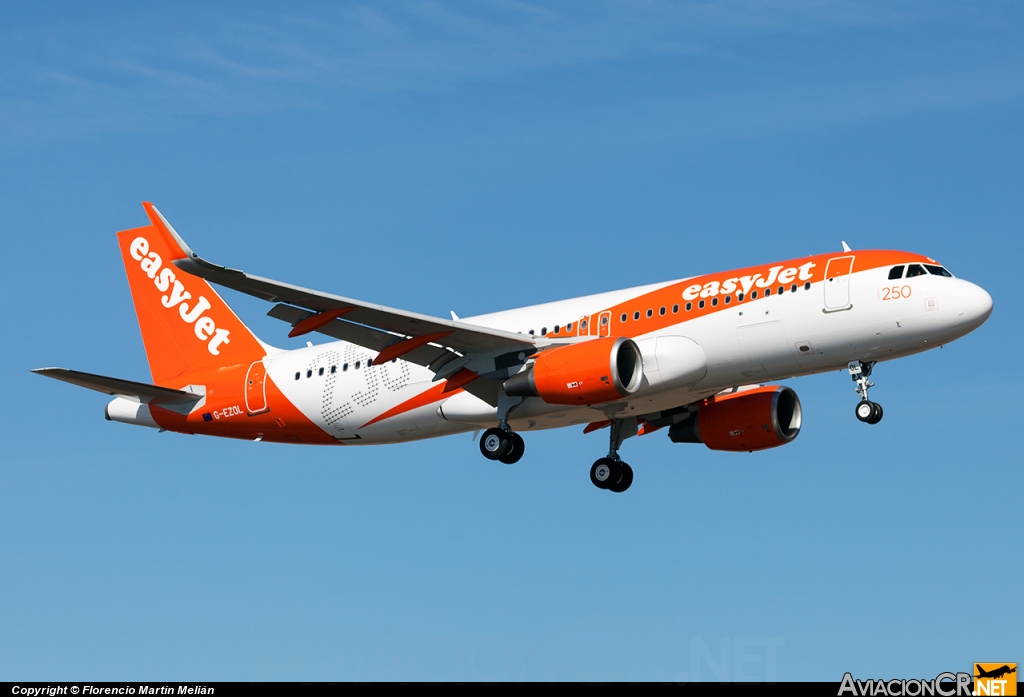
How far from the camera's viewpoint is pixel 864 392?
35.1 meters

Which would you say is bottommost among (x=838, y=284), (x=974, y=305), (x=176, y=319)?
(x=974, y=305)

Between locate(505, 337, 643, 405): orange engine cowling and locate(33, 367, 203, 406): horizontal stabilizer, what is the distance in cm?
1182

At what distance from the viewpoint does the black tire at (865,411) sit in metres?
34.7

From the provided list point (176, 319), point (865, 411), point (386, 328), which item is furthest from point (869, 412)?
point (176, 319)

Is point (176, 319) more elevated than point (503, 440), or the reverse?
point (176, 319)

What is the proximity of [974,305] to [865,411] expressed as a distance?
3.59 m

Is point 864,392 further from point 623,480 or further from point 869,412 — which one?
point 623,480

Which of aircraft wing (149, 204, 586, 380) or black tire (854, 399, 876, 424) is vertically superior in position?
aircraft wing (149, 204, 586, 380)

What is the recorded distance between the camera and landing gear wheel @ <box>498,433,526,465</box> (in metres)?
37.9

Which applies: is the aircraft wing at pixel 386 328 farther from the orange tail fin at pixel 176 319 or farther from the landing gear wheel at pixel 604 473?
the orange tail fin at pixel 176 319

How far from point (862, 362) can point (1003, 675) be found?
34.3 feet

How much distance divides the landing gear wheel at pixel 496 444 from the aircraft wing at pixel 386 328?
1.52m

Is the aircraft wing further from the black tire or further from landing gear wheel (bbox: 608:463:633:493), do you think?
the black tire

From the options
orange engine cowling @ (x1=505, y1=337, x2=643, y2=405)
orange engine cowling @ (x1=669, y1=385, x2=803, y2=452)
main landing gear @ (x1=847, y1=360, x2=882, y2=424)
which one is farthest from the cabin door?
orange engine cowling @ (x1=669, y1=385, x2=803, y2=452)
